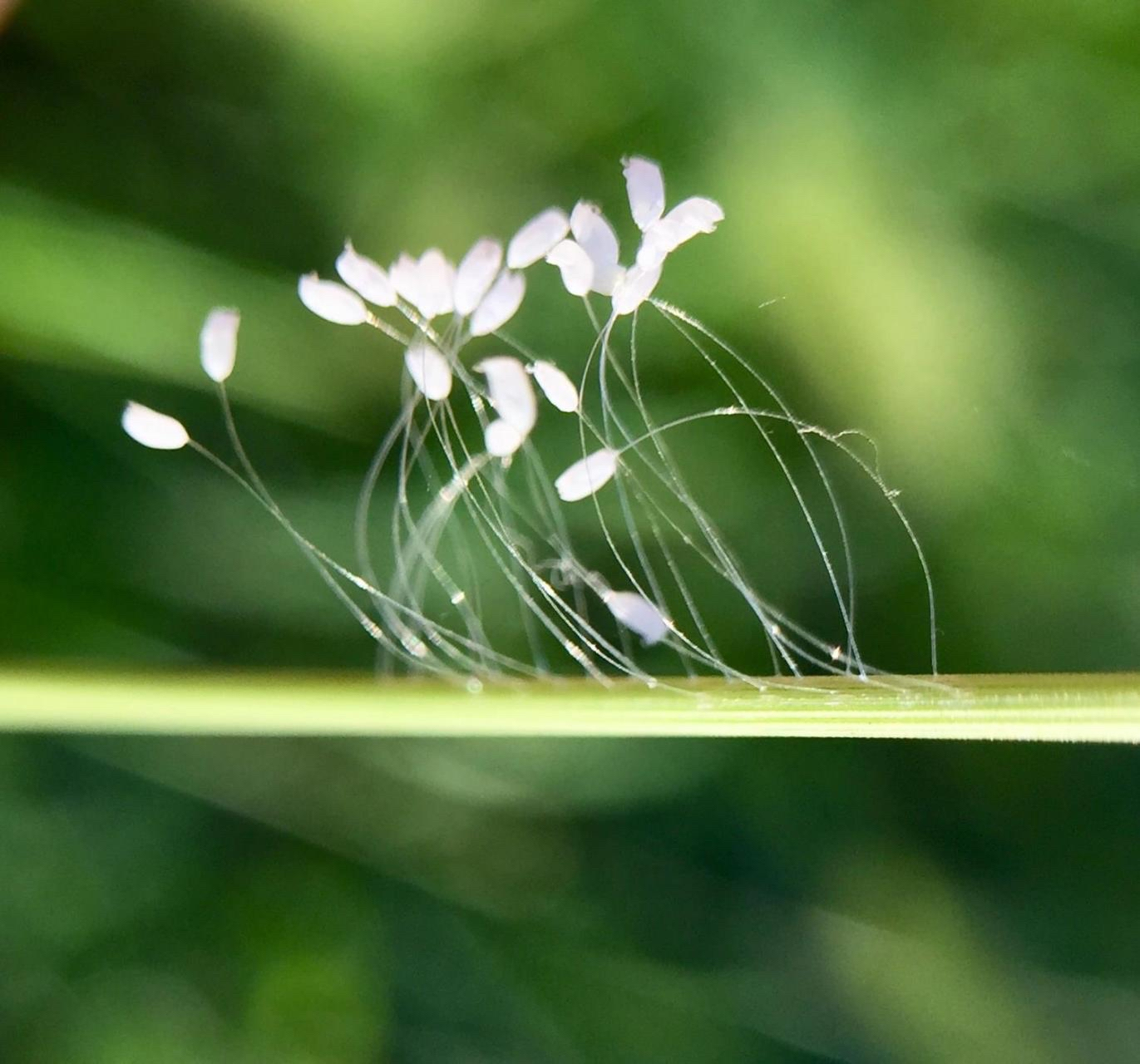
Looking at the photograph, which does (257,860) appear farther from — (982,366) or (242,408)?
(982,366)

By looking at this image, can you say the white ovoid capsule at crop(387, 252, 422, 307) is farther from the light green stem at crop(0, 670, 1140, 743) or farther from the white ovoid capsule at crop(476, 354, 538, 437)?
the light green stem at crop(0, 670, 1140, 743)

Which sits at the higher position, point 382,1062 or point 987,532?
point 987,532

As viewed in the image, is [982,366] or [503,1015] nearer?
[982,366]

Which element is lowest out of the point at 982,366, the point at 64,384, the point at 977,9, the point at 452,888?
the point at 452,888

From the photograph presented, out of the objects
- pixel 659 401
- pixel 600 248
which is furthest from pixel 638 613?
pixel 659 401

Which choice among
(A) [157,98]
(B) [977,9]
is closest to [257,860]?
(A) [157,98]

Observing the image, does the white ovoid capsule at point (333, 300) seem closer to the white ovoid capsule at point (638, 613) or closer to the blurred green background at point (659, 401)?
the white ovoid capsule at point (638, 613)

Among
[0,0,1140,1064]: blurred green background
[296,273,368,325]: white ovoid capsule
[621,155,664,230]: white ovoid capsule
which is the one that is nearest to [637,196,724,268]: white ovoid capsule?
[621,155,664,230]: white ovoid capsule
